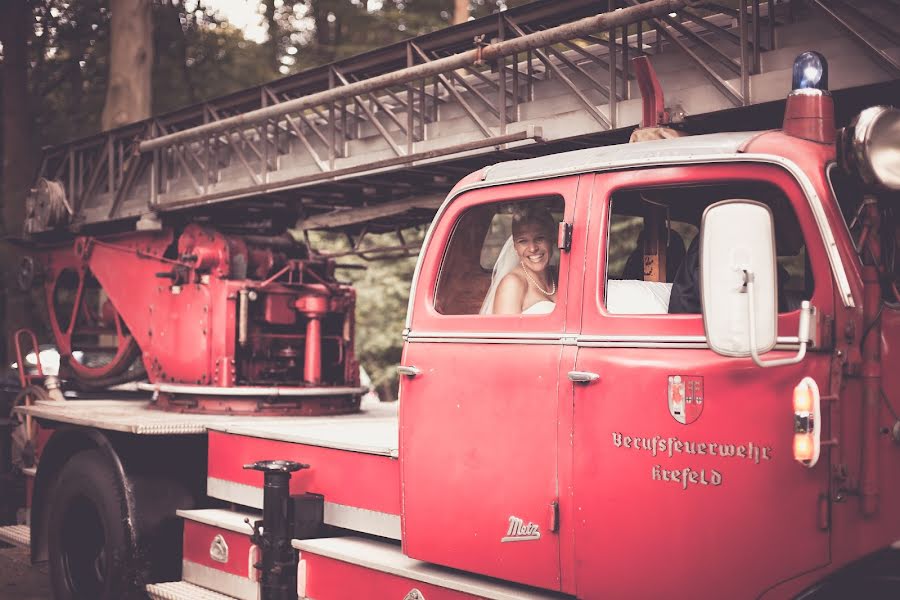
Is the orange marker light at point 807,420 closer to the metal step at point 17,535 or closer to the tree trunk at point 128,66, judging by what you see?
the metal step at point 17,535

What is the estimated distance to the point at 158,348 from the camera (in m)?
7.89

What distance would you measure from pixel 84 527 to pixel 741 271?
4.56 meters

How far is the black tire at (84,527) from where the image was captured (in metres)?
5.72

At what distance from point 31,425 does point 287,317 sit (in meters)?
2.10

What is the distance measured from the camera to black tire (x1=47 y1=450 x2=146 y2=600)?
5723 millimetres

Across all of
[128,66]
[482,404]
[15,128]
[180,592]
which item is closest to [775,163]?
[482,404]

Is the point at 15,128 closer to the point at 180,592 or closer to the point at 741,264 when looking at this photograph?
the point at 180,592

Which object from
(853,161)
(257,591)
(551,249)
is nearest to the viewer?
(853,161)

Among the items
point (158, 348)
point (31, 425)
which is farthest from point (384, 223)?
point (31, 425)

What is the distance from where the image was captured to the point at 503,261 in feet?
13.4

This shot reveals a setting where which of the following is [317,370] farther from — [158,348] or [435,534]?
[435,534]

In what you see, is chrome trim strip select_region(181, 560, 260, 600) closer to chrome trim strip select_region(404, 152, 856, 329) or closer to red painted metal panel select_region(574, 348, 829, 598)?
red painted metal panel select_region(574, 348, 829, 598)

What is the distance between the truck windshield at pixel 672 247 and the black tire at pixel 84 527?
125 inches

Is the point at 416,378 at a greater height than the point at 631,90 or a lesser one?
lesser
